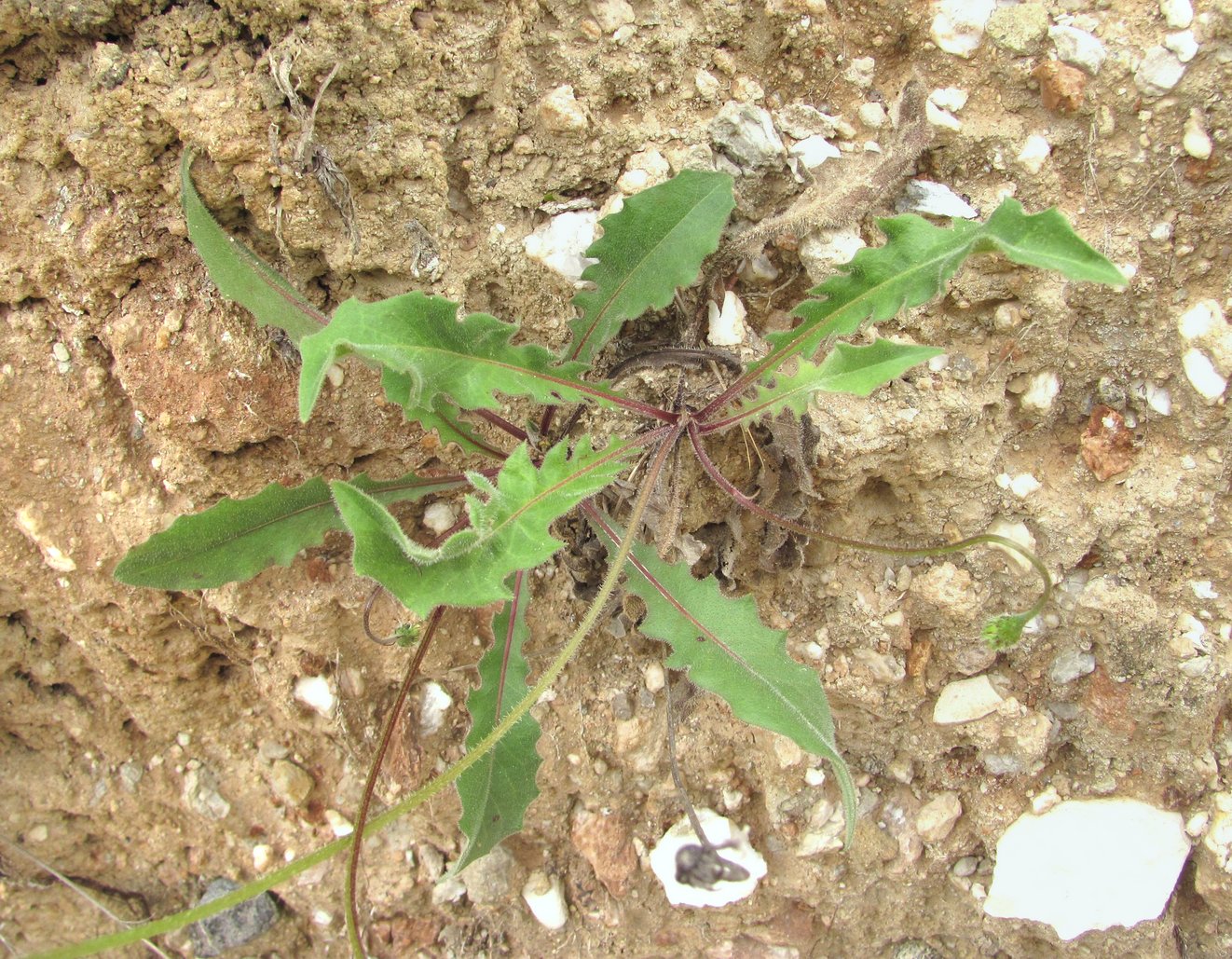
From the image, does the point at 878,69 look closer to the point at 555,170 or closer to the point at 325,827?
the point at 555,170

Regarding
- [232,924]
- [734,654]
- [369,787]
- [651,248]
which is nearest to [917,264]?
[651,248]

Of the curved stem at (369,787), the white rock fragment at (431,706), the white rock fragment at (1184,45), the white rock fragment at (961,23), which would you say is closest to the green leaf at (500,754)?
the curved stem at (369,787)

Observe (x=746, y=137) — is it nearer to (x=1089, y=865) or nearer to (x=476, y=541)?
(x=476, y=541)

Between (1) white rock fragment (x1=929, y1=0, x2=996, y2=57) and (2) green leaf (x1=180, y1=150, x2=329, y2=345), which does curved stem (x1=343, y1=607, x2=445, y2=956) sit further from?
(1) white rock fragment (x1=929, y1=0, x2=996, y2=57)

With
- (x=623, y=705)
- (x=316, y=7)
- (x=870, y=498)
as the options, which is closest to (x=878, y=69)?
(x=870, y=498)

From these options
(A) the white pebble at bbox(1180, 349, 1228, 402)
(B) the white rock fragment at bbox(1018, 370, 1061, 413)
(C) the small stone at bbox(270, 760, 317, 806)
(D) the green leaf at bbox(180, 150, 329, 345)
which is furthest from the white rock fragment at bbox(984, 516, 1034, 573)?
(C) the small stone at bbox(270, 760, 317, 806)

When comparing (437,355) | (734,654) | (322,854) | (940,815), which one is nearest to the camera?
(322,854)
